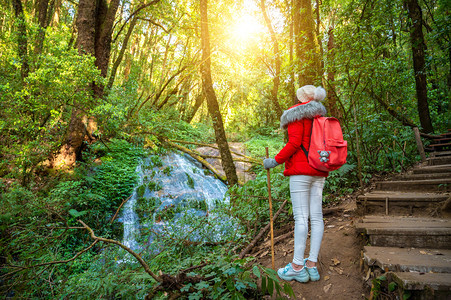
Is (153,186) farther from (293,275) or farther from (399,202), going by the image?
(399,202)

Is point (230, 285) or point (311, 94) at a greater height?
point (311, 94)

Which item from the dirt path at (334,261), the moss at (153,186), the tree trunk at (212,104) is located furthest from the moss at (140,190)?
the dirt path at (334,261)

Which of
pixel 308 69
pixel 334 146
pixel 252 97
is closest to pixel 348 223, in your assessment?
pixel 334 146

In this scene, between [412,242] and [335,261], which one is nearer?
[412,242]

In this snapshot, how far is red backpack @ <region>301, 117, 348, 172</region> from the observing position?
2725 mm

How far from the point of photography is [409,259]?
7.66 feet

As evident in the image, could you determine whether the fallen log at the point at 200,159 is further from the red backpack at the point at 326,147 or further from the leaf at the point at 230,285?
the leaf at the point at 230,285

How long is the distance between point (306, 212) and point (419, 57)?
35.5ft

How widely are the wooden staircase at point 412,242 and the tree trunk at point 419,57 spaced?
726 centimetres

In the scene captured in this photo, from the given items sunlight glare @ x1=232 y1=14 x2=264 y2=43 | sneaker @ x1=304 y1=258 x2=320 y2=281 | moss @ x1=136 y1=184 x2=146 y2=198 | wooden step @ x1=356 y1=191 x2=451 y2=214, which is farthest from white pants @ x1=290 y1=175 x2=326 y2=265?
sunlight glare @ x1=232 y1=14 x2=264 y2=43

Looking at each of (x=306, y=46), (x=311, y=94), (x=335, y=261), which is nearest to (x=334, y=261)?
(x=335, y=261)

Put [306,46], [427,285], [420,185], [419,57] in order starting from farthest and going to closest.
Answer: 1. [419,57]
2. [306,46]
3. [420,185]
4. [427,285]

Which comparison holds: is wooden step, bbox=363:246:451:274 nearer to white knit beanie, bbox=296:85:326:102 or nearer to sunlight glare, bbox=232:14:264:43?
white knit beanie, bbox=296:85:326:102

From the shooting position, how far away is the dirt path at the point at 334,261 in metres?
2.65
